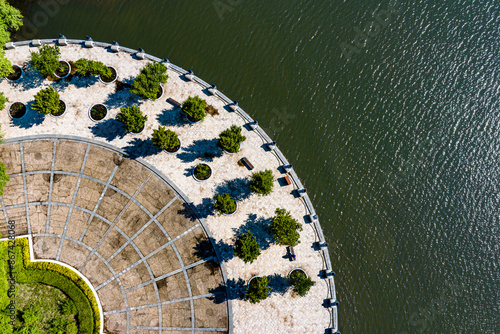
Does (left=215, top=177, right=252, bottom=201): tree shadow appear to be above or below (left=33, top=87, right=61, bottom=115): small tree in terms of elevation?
below

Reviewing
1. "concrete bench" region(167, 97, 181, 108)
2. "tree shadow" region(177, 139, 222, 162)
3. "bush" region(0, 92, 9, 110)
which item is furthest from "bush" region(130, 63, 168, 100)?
"bush" region(0, 92, 9, 110)

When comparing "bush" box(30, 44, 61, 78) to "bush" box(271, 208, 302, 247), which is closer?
"bush" box(271, 208, 302, 247)

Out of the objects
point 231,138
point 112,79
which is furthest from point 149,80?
point 231,138

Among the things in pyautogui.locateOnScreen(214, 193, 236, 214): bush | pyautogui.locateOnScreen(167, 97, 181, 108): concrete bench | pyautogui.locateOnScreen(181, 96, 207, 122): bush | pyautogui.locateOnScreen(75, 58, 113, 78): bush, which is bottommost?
pyautogui.locateOnScreen(214, 193, 236, 214): bush

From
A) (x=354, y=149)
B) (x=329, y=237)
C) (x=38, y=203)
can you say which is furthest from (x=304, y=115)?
(x=38, y=203)

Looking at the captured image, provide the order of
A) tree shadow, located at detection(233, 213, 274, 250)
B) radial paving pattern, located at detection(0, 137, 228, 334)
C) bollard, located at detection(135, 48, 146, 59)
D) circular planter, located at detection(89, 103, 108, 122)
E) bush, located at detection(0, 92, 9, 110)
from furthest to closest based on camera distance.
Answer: bollard, located at detection(135, 48, 146, 59), circular planter, located at detection(89, 103, 108, 122), tree shadow, located at detection(233, 213, 274, 250), bush, located at detection(0, 92, 9, 110), radial paving pattern, located at detection(0, 137, 228, 334)

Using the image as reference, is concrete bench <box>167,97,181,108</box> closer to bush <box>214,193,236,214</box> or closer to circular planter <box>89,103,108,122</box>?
circular planter <box>89,103,108,122</box>

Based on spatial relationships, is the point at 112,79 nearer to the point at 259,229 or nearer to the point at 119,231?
the point at 119,231

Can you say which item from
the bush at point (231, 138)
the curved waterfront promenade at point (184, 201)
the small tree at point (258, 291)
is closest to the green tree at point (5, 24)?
the curved waterfront promenade at point (184, 201)
